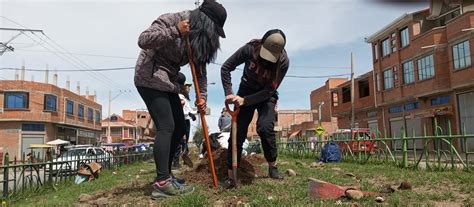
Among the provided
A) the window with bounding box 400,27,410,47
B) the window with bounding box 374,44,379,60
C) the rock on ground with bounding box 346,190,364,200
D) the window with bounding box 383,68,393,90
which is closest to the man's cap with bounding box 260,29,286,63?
the rock on ground with bounding box 346,190,364,200

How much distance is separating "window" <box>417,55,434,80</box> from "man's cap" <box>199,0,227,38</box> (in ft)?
86.6

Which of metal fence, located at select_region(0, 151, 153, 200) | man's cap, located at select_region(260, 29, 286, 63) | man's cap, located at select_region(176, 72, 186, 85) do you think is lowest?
metal fence, located at select_region(0, 151, 153, 200)

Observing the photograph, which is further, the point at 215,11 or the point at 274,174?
the point at 274,174

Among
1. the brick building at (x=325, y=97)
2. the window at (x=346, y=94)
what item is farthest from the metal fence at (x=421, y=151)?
the brick building at (x=325, y=97)

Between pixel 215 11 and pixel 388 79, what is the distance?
1291 inches

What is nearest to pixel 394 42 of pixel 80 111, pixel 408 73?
pixel 408 73

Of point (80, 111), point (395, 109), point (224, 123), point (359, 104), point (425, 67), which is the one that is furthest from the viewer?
point (80, 111)

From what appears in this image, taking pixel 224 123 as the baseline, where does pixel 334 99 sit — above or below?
above

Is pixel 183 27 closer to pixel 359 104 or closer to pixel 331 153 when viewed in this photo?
pixel 331 153

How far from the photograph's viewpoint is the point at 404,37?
31.2 metres

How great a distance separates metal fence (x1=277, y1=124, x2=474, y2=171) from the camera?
6.91 metres

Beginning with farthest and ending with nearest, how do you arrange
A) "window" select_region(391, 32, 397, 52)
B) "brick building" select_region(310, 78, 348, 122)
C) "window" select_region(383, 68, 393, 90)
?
"brick building" select_region(310, 78, 348, 122) < "window" select_region(383, 68, 393, 90) < "window" select_region(391, 32, 397, 52)

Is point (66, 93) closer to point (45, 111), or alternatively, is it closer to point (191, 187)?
point (45, 111)

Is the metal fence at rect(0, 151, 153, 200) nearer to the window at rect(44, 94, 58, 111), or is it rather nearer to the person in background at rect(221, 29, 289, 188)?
the person in background at rect(221, 29, 289, 188)
